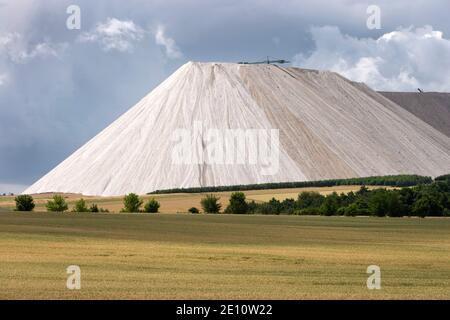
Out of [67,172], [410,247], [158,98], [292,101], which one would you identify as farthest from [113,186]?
[410,247]

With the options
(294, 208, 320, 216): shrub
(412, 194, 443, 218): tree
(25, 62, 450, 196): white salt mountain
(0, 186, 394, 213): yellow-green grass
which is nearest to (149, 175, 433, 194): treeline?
(25, 62, 450, 196): white salt mountain

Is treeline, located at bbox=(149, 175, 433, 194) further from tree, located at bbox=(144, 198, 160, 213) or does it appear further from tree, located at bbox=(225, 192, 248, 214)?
tree, located at bbox=(144, 198, 160, 213)

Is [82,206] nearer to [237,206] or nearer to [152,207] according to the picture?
[152,207]

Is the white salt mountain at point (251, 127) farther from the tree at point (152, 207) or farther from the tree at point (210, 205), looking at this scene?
the tree at point (152, 207)

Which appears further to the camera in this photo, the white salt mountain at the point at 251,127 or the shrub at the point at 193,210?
the white salt mountain at the point at 251,127

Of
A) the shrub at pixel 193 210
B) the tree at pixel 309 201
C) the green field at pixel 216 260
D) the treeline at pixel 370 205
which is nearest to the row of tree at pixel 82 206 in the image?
the shrub at pixel 193 210

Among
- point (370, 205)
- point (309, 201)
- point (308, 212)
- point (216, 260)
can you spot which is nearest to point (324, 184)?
point (309, 201)

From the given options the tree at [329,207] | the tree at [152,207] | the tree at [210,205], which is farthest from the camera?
the tree at [210,205]
